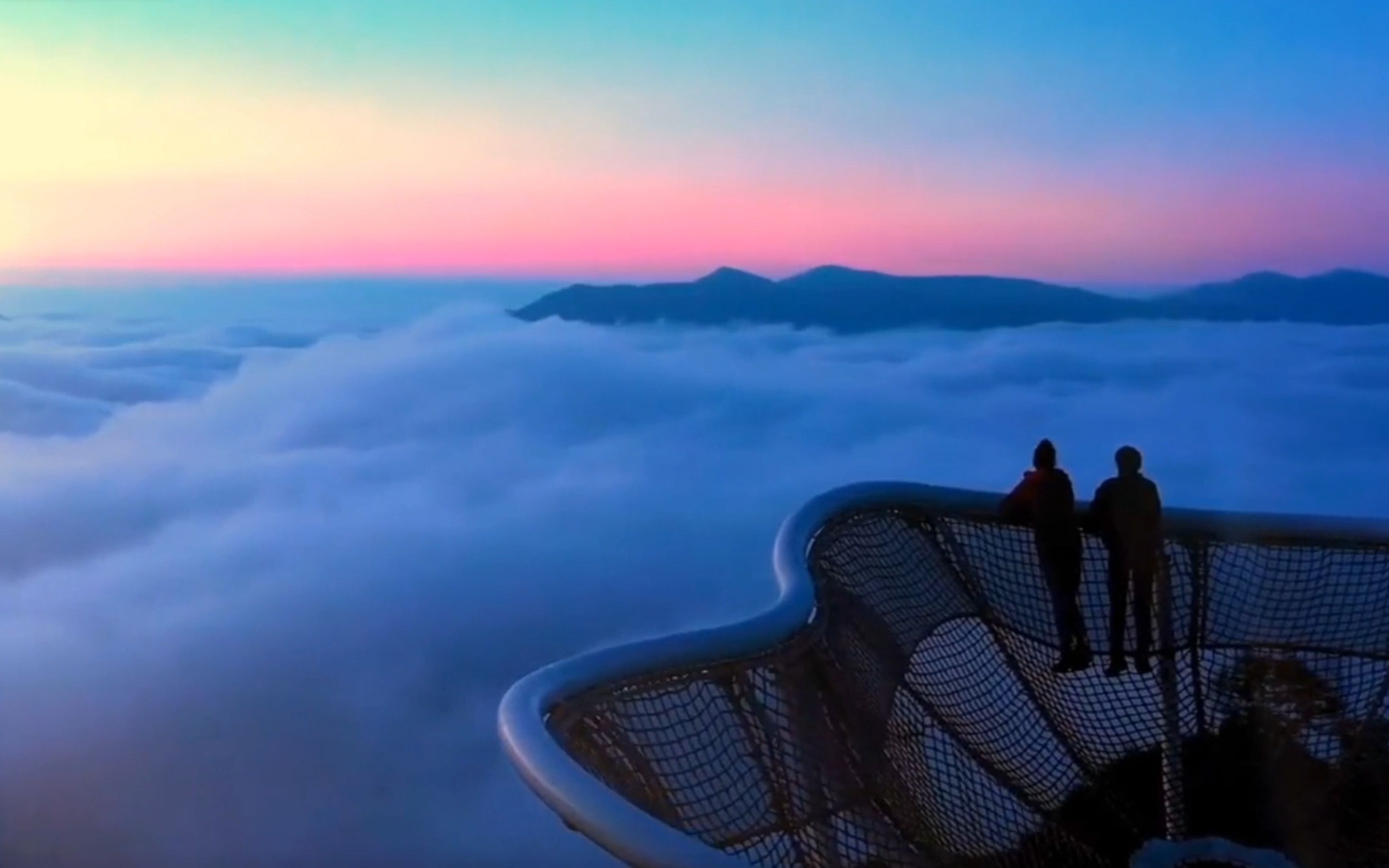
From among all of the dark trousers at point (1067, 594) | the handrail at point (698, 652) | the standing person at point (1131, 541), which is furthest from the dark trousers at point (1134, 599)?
the handrail at point (698, 652)

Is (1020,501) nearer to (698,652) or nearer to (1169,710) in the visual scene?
(1169,710)

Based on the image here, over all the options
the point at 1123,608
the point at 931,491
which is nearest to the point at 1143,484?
the point at 1123,608

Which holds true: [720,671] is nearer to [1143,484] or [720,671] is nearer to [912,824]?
[912,824]

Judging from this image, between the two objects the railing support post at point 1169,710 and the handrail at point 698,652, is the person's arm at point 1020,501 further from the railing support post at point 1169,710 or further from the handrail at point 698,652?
the railing support post at point 1169,710

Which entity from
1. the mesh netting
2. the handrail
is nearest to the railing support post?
the mesh netting

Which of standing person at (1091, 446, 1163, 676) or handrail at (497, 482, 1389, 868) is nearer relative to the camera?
handrail at (497, 482, 1389, 868)

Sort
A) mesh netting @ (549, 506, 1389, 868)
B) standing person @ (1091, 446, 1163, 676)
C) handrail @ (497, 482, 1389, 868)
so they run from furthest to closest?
standing person @ (1091, 446, 1163, 676)
mesh netting @ (549, 506, 1389, 868)
handrail @ (497, 482, 1389, 868)

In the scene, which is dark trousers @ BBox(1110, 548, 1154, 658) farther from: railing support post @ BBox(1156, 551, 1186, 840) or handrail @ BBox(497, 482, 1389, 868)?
handrail @ BBox(497, 482, 1389, 868)

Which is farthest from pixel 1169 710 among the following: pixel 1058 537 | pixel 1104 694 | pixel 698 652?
pixel 698 652
